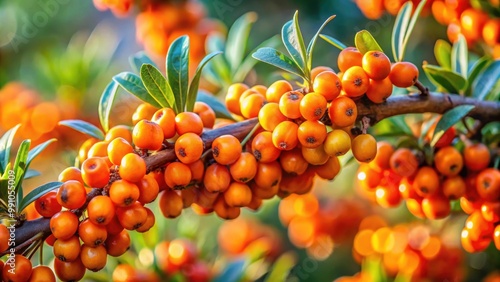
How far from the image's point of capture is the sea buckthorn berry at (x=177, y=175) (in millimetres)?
1312

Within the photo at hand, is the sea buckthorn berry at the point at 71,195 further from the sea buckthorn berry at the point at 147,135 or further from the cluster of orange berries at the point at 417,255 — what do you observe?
the cluster of orange berries at the point at 417,255

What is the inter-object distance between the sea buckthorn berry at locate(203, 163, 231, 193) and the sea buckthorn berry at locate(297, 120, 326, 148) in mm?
213

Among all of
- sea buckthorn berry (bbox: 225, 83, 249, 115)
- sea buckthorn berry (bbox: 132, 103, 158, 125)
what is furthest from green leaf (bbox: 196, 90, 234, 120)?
sea buckthorn berry (bbox: 132, 103, 158, 125)

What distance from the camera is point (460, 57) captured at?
1743mm

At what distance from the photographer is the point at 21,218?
4.30ft

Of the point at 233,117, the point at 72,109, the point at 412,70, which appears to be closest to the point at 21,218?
the point at 233,117

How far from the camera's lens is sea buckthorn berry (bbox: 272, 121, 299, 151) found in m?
1.30

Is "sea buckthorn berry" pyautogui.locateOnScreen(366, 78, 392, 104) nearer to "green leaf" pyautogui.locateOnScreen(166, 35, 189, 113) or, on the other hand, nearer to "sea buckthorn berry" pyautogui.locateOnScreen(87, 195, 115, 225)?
"green leaf" pyautogui.locateOnScreen(166, 35, 189, 113)

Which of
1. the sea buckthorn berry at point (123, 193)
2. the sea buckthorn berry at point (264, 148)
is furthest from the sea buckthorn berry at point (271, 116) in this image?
the sea buckthorn berry at point (123, 193)

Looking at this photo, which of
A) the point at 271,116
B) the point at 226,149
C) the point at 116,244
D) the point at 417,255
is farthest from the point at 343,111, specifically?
the point at 417,255

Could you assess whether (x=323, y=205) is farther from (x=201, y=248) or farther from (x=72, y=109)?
(x=72, y=109)

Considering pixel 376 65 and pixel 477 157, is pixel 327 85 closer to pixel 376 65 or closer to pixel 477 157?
pixel 376 65

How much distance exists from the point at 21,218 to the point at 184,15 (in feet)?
4.91

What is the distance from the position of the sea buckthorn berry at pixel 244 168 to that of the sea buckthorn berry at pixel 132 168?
23cm
